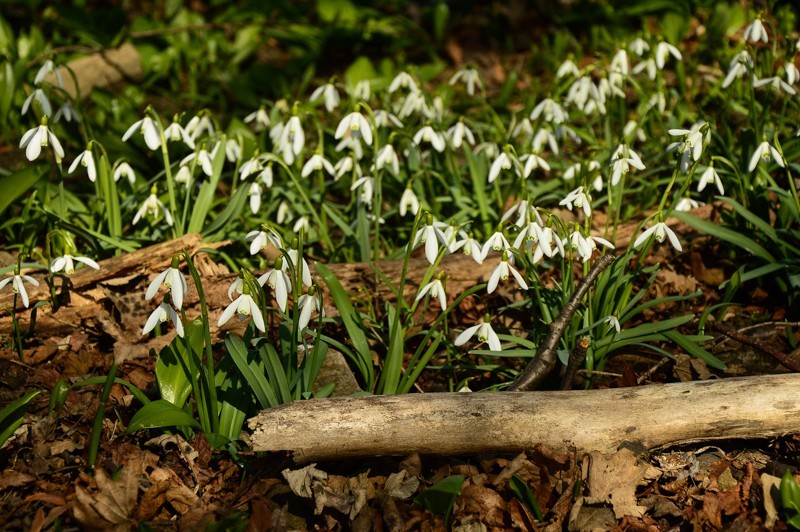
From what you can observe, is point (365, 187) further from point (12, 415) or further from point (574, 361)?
point (12, 415)

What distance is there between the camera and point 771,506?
2158 millimetres

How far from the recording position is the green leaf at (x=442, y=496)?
2010 mm

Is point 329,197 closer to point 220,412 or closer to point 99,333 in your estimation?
point 99,333

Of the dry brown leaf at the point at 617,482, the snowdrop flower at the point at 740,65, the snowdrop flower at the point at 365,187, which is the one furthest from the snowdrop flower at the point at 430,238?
the snowdrop flower at the point at 740,65

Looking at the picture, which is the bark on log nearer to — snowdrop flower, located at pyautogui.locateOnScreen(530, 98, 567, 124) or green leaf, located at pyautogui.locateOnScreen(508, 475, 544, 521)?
green leaf, located at pyautogui.locateOnScreen(508, 475, 544, 521)

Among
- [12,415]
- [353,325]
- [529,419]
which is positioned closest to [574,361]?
[529,419]

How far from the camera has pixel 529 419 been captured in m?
2.27

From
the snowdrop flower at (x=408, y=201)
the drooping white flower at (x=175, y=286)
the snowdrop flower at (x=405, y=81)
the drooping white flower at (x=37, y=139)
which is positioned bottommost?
the snowdrop flower at (x=408, y=201)

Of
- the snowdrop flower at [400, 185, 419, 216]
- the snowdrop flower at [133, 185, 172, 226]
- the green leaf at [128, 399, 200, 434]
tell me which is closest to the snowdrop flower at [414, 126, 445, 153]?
the snowdrop flower at [400, 185, 419, 216]

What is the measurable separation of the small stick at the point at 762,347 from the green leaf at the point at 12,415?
7.23 feet

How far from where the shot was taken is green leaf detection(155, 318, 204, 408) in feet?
7.79

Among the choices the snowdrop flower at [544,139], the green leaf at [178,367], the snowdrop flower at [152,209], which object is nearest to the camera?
the green leaf at [178,367]

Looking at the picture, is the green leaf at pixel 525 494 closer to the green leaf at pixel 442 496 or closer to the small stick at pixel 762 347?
the green leaf at pixel 442 496

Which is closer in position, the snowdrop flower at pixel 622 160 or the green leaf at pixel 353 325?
the green leaf at pixel 353 325
